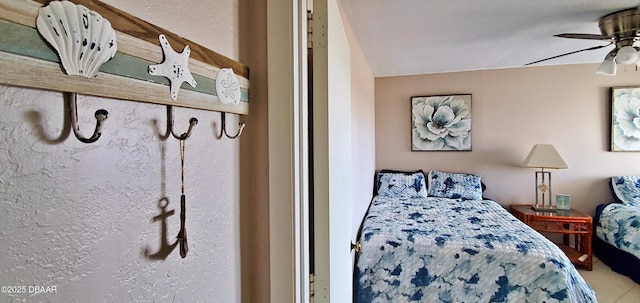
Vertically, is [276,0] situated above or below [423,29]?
below

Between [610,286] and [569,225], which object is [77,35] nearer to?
[610,286]

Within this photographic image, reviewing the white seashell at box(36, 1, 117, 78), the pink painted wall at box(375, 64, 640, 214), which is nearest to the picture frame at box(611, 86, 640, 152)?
the pink painted wall at box(375, 64, 640, 214)

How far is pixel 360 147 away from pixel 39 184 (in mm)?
2299

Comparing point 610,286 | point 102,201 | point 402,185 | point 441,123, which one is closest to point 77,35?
point 102,201

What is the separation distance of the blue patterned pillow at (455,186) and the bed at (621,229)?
3.96 feet

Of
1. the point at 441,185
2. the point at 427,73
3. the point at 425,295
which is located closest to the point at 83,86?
the point at 425,295

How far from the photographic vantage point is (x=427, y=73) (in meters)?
3.74

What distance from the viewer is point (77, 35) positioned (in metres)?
0.33

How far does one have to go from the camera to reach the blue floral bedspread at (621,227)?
2586mm

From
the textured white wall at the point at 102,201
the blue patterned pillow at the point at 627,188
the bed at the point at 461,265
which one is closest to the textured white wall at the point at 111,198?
the textured white wall at the point at 102,201

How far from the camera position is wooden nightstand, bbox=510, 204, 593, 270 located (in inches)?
116

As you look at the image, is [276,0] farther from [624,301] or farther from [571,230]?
[571,230]

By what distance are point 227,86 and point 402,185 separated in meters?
3.19

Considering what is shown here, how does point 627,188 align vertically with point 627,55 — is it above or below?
below
